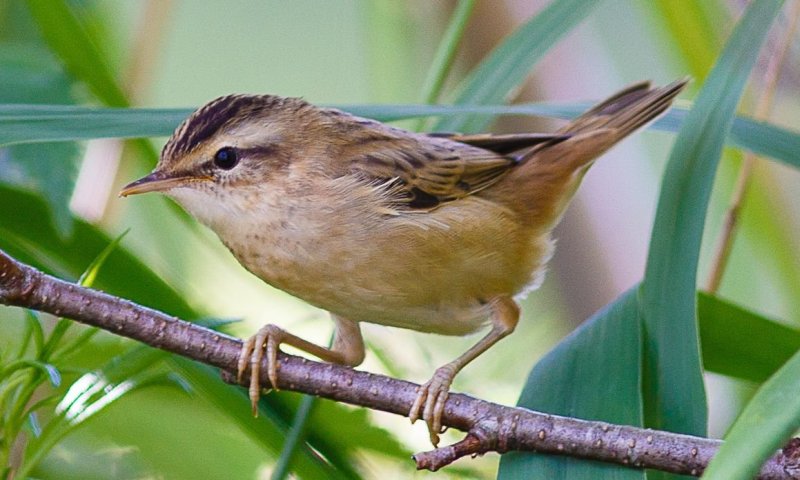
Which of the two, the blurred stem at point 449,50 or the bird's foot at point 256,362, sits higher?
the blurred stem at point 449,50

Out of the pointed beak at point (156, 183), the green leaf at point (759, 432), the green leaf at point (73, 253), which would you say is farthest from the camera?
the pointed beak at point (156, 183)

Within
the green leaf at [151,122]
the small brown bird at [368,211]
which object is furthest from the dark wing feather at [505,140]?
the green leaf at [151,122]

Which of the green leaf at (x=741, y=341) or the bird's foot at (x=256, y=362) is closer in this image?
the bird's foot at (x=256, y=362)

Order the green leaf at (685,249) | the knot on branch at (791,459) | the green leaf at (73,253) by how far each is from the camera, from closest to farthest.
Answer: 1. the knot on branch at (791,459)
2. the green leaf at (685,249)
3. the green leaf at (73,253)

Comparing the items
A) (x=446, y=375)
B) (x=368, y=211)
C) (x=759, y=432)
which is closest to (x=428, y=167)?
(x=368, y=211)

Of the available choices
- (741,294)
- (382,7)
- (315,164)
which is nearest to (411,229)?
(315,164)

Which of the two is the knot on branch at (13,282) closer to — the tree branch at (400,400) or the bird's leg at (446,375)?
the tree branch at (400,400)

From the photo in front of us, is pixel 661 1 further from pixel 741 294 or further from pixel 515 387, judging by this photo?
pixel 741 294

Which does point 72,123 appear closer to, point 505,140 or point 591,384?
point 591,384
